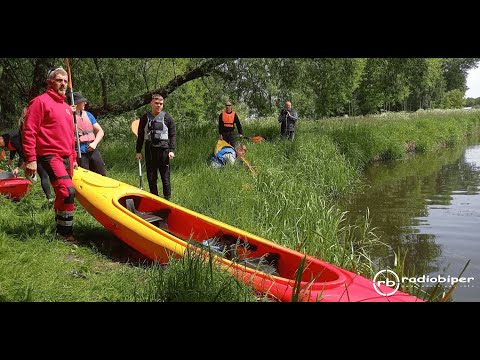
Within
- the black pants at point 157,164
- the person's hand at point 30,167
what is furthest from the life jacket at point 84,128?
the person's hand at point 30,167

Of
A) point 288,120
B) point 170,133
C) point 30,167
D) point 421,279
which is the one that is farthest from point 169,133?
point 288,120

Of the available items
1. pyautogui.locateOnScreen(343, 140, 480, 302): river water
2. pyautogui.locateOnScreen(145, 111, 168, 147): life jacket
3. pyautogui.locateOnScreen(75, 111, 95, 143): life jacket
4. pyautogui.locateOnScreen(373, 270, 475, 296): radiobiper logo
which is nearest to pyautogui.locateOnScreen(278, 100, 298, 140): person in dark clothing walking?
pyautogui.locateOnScreen(343, 140, 480, 302): river water

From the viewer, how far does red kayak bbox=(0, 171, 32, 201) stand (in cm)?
575

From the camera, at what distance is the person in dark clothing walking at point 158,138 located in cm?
573

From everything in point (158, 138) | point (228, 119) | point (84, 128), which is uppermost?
point (228, 119)

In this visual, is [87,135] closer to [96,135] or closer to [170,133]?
[96,135]

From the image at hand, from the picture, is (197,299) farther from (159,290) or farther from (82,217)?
(82,217)

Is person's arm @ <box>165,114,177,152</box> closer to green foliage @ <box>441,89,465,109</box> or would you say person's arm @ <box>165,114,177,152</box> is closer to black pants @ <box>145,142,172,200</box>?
black pants @ <box>145,142,172,200</box>

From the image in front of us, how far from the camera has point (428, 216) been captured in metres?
7.68

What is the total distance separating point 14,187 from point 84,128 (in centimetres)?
131

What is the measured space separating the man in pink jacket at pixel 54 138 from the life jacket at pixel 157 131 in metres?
1.39

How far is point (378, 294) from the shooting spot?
3254mm

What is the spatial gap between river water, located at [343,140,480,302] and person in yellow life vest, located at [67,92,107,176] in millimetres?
4097

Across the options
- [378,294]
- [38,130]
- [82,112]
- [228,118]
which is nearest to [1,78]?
[228,118]
